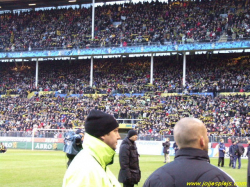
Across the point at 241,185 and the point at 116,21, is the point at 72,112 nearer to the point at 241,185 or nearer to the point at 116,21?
the point at 116,21

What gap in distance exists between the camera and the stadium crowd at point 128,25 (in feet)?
162

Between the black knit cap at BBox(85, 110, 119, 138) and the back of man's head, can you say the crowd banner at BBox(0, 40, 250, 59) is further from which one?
the back of man's head

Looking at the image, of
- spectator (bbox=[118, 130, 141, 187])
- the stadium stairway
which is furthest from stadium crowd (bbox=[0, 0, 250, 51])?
spectator (bbox=[118, 130, 141, 187])

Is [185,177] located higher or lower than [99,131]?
lower

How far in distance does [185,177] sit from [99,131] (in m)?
0.91

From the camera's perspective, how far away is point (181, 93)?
4644 cm

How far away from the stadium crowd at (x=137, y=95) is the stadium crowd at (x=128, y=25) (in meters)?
3.30

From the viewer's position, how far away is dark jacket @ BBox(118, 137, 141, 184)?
9.66 meters

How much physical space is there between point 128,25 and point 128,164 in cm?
4688

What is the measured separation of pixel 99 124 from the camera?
3986 mm

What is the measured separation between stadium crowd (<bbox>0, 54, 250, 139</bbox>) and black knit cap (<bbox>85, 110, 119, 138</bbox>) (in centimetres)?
3259

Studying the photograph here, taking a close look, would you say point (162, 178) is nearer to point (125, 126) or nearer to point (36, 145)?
point (36, 145)

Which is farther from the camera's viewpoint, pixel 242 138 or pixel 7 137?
pixel 7 137

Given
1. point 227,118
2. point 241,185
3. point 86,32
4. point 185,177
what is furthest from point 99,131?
point 86,32
